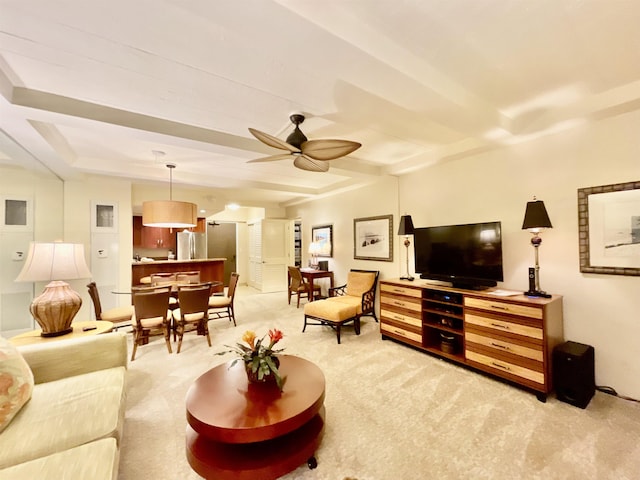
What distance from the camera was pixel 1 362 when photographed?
4.76ft

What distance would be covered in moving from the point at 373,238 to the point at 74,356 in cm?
Answer: 412

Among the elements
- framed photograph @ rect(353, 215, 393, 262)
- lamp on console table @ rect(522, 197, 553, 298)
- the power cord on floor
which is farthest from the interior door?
the power cord on floor

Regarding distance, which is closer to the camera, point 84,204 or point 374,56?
point 374,56

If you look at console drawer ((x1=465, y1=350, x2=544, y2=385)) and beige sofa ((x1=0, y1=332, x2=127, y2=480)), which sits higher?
beige sofa ((x1=0, y1=332, x2=127, y2=480))

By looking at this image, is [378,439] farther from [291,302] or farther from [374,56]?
[291,302]

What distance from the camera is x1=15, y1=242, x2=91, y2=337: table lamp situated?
2.32 metres

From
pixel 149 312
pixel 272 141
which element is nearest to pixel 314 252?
pixel 149 312

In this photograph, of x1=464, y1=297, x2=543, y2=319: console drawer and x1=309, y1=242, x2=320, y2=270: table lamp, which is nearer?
x1=464, y1=297, x2=543, y2=319: console drawer

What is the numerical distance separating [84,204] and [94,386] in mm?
3861

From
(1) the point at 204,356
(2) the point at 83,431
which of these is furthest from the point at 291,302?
(2) the point at 83,431

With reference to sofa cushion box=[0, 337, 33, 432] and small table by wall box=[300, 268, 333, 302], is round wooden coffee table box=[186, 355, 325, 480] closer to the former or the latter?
sofa cushion box=[0, 337, 33, 432]

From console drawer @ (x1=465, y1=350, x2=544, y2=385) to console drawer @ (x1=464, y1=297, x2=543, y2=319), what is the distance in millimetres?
481

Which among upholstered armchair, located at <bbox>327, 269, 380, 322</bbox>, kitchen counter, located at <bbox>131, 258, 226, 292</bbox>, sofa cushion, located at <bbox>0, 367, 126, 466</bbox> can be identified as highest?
kitchen counter, located at <bbox>131, 258, 226, 292</bbox>

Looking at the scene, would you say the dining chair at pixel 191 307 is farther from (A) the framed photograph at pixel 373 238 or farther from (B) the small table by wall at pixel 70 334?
(A) the framed photograph at pixel 373 238
